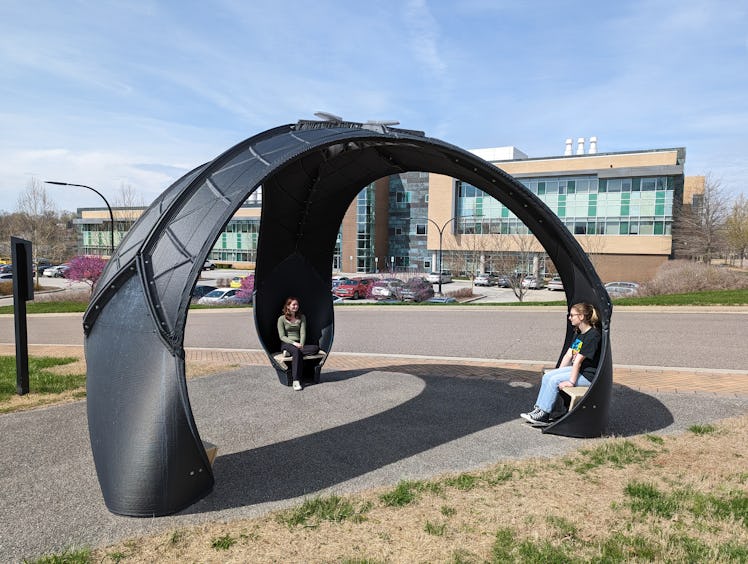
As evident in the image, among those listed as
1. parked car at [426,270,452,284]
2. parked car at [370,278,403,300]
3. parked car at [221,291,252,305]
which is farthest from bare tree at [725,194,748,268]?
parked car at [221,291,252,305]

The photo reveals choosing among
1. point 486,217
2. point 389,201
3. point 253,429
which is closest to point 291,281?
point 253,429

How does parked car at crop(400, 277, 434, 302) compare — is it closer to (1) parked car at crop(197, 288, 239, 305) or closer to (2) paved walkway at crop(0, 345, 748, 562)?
(1) parked car at crop(197, 288, 239, 305)

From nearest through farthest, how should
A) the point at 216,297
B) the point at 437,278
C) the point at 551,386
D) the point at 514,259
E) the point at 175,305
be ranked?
the point at 175,305 < the point at 551,386 < the point at 216,297 < the point at 514,259 < the point at 437,278

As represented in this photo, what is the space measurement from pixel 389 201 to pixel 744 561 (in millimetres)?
68468

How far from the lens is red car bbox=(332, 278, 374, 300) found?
34969mm

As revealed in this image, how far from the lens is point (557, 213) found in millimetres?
52125

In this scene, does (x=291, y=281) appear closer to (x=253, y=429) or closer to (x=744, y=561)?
(x=253, y=429)

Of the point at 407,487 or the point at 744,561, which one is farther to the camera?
the point at 407,487

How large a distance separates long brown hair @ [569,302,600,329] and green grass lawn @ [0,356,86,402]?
7.79 m

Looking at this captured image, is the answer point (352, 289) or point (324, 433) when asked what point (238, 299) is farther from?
point (324, 433)

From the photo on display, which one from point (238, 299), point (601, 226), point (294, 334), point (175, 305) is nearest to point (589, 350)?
point (175, 305)

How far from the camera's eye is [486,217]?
57.2 metres

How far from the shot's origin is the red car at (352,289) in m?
35.0

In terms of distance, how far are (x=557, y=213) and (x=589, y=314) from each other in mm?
49369
